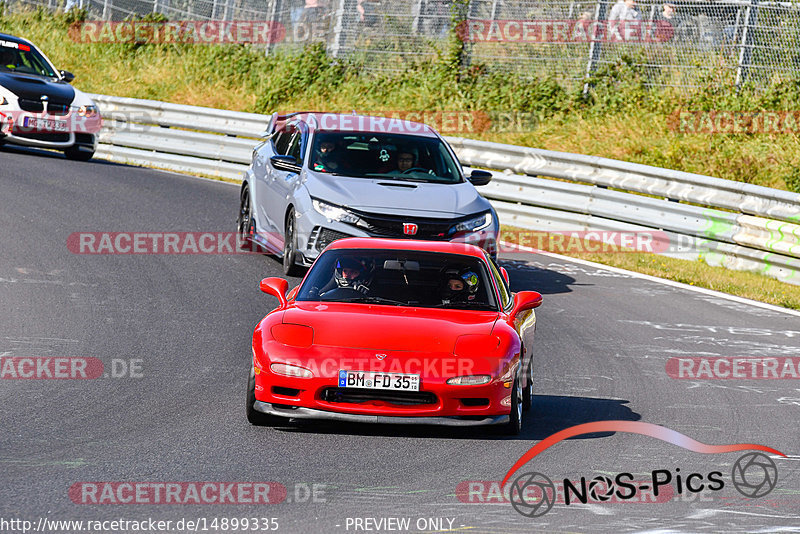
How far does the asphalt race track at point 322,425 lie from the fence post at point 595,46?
9937 mm

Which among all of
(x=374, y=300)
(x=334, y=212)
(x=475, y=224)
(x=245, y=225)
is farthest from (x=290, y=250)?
(x=374, y=300)

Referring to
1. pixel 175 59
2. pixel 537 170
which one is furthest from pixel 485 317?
pixel 175 59

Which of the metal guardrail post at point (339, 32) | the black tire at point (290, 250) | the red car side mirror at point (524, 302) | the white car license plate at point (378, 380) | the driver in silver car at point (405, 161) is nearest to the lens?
the white car license plate at point (378, 380)

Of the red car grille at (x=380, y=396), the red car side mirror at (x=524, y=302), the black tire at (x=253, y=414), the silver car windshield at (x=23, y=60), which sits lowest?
the black tire at (x=253, y=414)

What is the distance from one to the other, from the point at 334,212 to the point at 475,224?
4.82 ft

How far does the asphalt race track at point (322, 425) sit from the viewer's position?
6.38 meters

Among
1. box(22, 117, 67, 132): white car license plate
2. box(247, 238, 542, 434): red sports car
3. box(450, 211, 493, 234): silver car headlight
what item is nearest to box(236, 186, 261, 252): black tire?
box(450, 211, 493, 234): silver car headlight

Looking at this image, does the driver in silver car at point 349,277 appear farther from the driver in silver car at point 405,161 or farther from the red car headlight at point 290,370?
the driver in silver car at point 405,161

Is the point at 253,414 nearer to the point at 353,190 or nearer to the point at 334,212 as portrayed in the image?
the point at 334,212

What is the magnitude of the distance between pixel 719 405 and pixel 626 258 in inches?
312

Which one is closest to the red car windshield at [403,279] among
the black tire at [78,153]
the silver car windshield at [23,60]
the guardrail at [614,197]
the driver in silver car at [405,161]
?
the driver in silver car at [405,161]

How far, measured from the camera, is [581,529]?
6129 millimetres

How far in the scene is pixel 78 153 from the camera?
2217cm

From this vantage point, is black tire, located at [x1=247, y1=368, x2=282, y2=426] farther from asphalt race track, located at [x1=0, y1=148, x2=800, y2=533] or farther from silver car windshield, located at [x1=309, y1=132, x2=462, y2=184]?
silver car windshield, located at [x1=309, y1=132, x2=462, y2=184]
